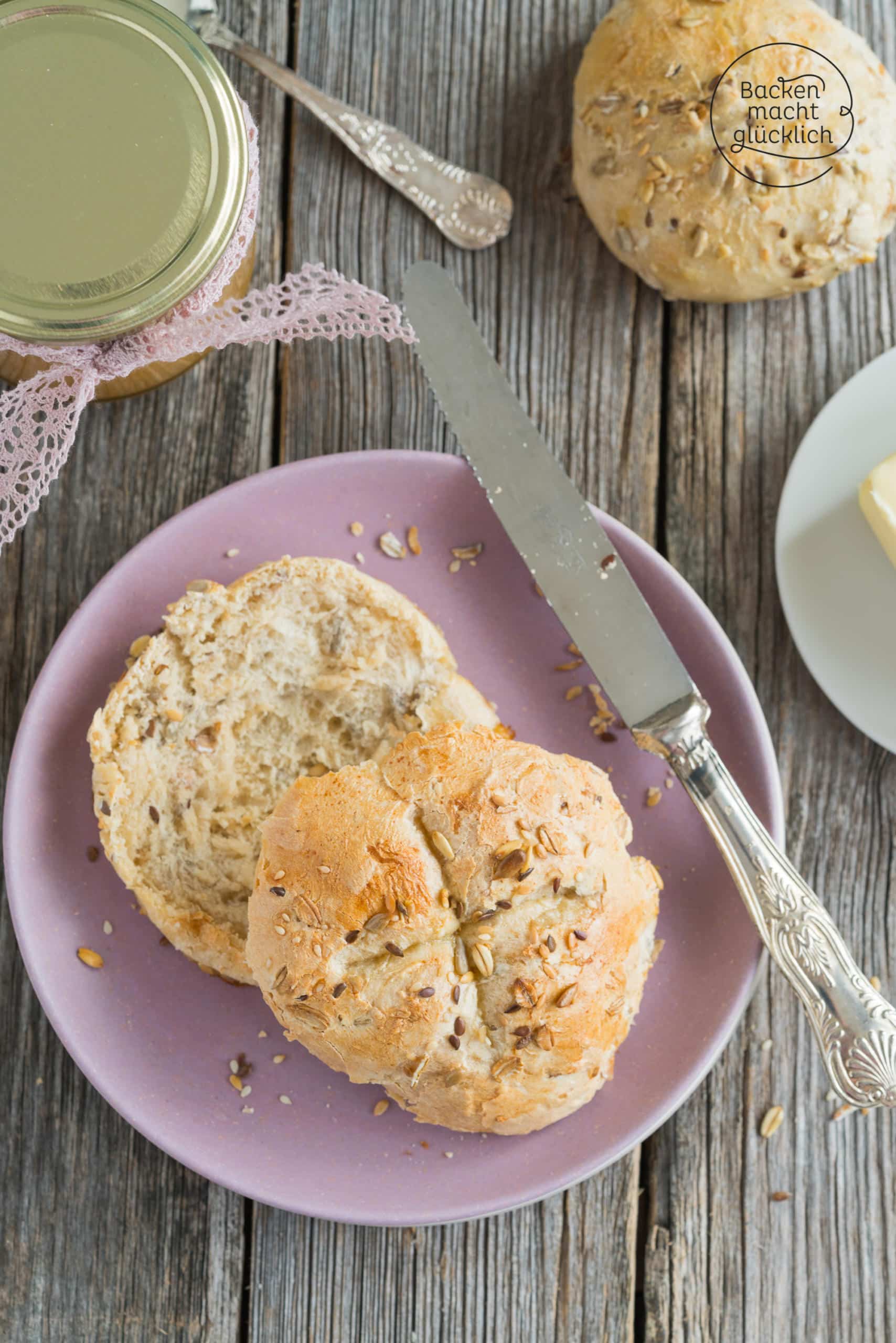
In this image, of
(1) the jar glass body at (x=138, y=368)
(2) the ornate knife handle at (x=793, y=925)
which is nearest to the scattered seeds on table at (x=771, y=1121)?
(2) the ornate knife handle at (x=793, y=925)

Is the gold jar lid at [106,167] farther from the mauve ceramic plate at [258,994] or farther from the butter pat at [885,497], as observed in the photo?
the butter pat at [885,497]

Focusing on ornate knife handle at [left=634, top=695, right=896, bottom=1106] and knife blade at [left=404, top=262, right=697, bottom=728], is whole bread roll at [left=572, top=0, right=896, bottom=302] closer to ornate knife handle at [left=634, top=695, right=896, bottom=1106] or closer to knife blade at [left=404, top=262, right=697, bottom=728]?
knife blade at [left=404, top=262, right=697, bottom=728]

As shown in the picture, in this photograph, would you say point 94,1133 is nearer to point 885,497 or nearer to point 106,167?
point 106,167

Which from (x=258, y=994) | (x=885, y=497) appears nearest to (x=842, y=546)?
(x=885, y=497)

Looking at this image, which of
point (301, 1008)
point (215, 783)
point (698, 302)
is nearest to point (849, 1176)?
point (301, 1008)

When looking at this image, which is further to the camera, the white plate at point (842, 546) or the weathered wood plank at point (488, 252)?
the weathered wood plank at point (488, 252)

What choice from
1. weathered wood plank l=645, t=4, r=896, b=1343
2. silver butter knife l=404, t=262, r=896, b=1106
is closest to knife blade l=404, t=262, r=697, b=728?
silver butter knife l=404, t=262, r=896, b=1106

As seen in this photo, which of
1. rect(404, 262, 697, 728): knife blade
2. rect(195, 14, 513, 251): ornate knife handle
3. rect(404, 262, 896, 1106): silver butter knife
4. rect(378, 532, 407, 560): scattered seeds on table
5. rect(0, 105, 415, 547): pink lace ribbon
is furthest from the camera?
rect(195, 14, 513, 251): ornate knife handle

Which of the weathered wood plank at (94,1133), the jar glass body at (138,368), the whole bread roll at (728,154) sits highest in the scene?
the whole bread roll at (728,154)
